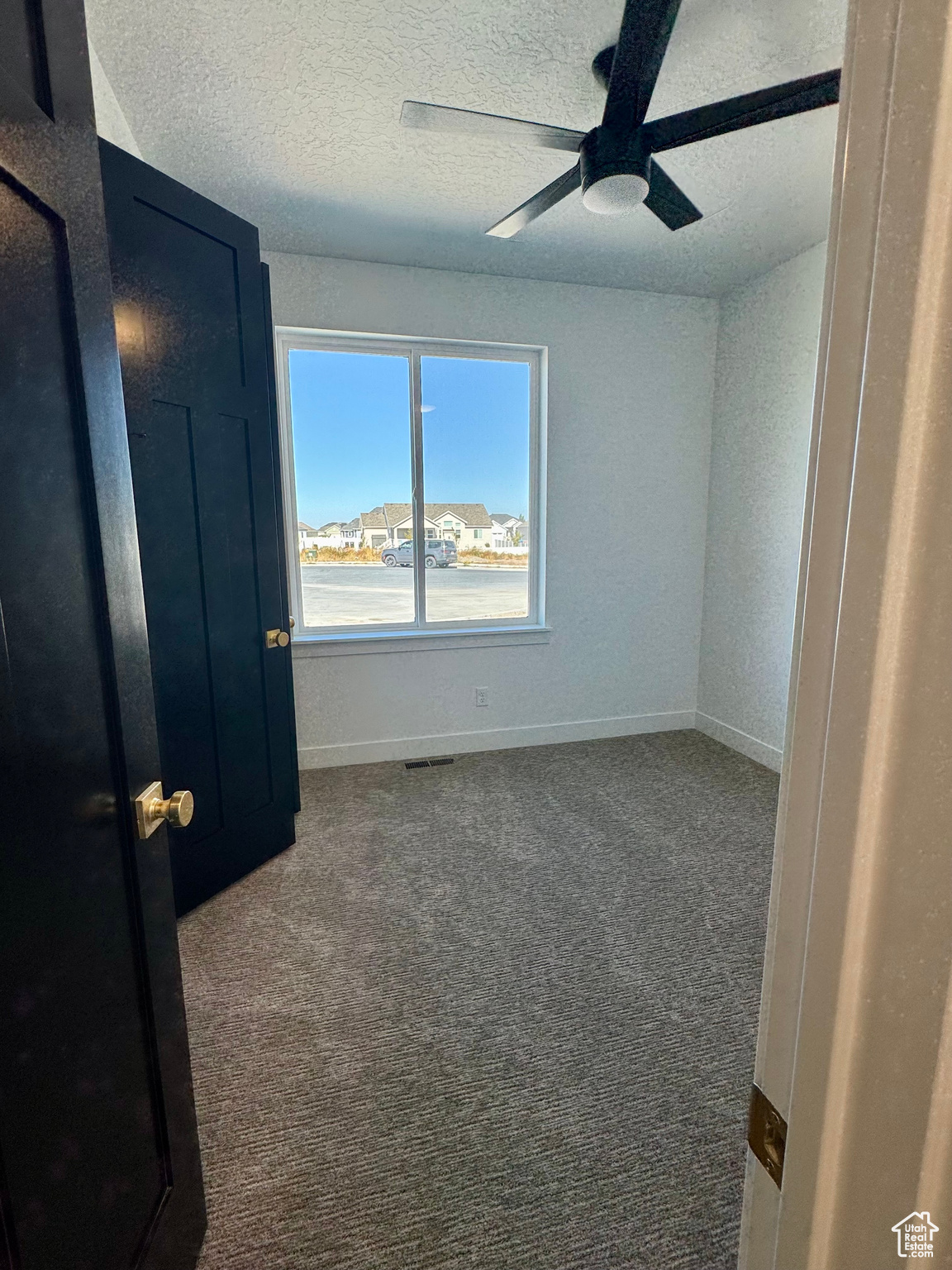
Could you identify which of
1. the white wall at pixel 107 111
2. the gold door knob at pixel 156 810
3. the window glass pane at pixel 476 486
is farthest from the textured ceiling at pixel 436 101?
the gold door knob at pixel 156 810

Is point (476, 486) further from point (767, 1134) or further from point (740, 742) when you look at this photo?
point (767, 1134)

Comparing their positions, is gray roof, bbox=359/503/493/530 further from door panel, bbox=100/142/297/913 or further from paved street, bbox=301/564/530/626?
door panel, bbox=100/142/297/913

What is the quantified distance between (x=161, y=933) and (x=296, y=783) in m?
1.84

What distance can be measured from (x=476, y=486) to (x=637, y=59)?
217cm

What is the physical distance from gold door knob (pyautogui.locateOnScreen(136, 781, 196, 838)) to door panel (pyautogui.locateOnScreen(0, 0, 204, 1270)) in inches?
0.6

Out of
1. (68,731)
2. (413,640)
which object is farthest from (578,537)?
(68,731)

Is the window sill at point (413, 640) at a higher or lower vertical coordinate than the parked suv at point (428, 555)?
lower

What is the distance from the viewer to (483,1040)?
151 cm

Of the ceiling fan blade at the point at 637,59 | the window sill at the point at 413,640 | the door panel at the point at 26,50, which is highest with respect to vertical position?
the ceiling fan blade at the point at 637,59

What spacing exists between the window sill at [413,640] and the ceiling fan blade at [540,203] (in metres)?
1.99

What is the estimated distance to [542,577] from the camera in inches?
137

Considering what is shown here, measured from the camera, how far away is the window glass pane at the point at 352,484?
3.13 meters

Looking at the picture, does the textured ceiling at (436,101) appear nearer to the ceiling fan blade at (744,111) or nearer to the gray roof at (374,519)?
the ceiling fan blade at (744,111)

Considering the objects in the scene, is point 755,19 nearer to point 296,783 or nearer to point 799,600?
point 799,600
